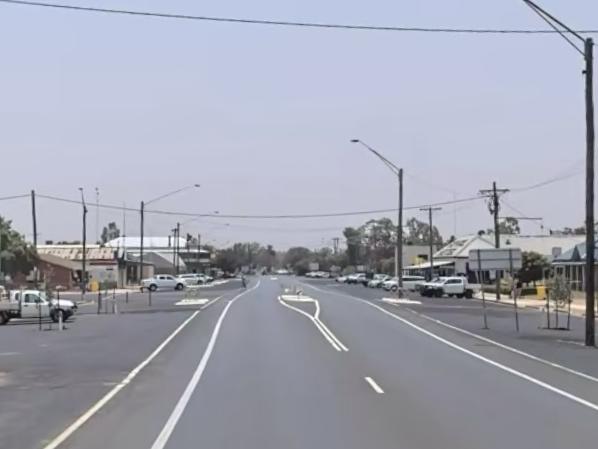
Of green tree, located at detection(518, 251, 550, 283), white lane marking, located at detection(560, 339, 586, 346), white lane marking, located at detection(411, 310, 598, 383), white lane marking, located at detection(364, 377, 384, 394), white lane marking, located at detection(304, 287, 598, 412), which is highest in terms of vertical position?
green tree, located at detection(518, 251, 550, 283)

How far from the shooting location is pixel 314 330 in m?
33.6

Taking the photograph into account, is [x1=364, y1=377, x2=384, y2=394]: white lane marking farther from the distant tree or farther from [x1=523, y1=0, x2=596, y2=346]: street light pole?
the distant tree

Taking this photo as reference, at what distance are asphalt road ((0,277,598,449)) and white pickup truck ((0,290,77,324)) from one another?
15.1 m

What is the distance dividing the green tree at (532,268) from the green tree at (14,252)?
151 ft

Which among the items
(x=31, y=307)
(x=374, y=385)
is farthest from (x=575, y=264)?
(x=374, y=385)

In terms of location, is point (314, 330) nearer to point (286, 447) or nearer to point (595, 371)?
point (595, 371)

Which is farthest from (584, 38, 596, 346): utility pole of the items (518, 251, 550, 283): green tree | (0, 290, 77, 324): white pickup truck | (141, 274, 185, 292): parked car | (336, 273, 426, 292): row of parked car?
(141, 274, 185, 292): parked car

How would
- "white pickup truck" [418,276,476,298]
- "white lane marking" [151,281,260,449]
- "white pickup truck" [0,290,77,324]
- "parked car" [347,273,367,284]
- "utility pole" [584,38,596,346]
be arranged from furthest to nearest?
"parked car" [347,273,367,284]
"white pickup truck" [418,276,476,298]
"white pickup truck" [0,290,77,324]
"utility pole" [584,38,596,346]
"white lane marking" [151,281,260,449]

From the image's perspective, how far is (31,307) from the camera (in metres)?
44.9

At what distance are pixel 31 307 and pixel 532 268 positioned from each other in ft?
195

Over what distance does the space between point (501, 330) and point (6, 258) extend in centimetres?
6145

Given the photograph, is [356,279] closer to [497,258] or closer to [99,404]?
[497,258]

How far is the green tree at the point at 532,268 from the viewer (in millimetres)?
93312

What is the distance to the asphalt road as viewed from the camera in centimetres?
1148
